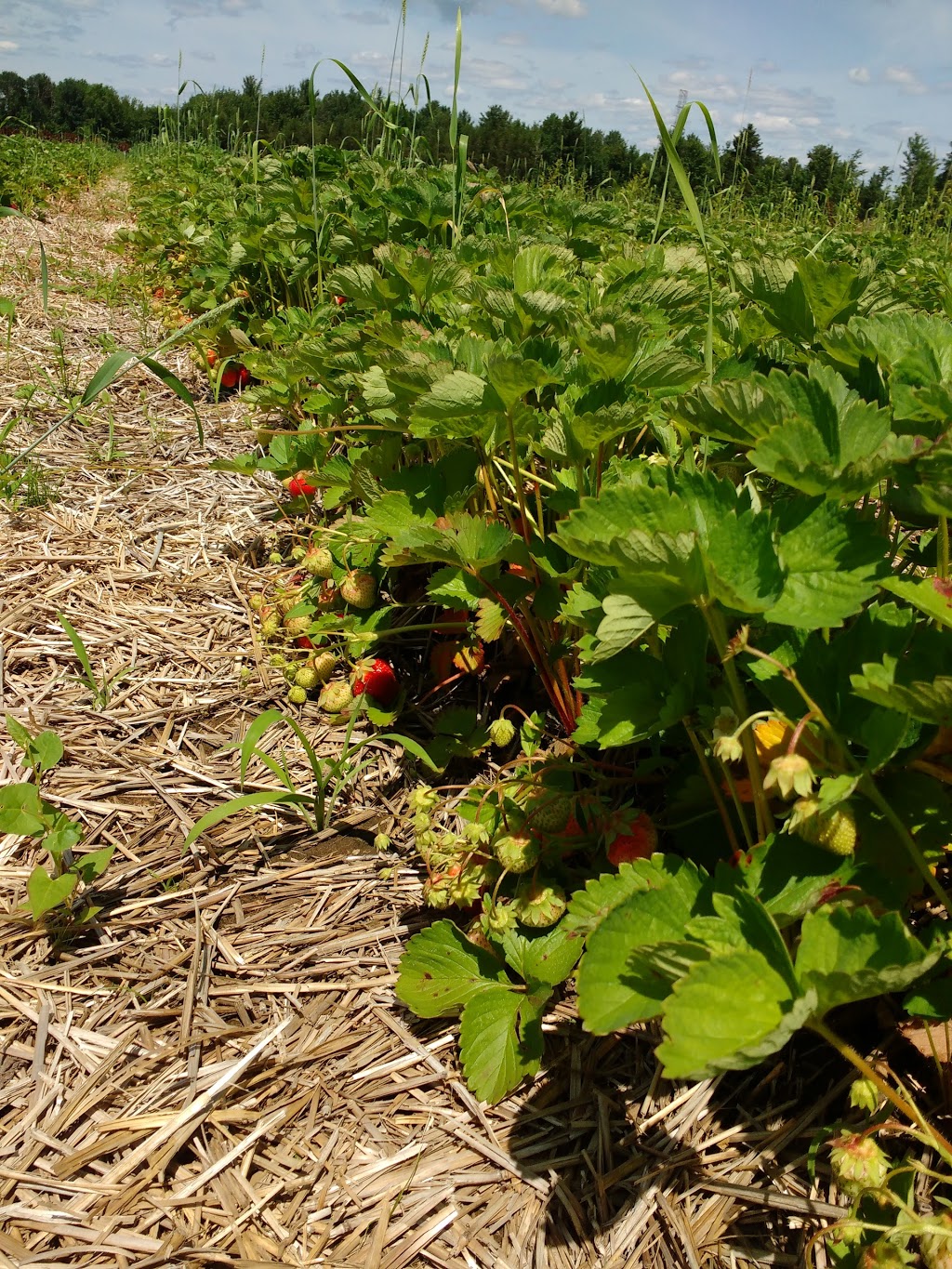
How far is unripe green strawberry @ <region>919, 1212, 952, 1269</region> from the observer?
86 centimetres

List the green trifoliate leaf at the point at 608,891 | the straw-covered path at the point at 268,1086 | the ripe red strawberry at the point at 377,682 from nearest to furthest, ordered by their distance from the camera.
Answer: the green trifoliate leaf at the point at 608,891 < the straw-covered path at the point at 268,1086 < the ripe red strawberry at the point at 377,682

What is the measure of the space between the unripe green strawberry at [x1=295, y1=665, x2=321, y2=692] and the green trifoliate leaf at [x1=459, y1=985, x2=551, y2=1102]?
932 mm

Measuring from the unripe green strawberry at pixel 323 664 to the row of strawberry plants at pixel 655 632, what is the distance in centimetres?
3

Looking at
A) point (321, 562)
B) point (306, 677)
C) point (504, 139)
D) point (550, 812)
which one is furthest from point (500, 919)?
point (504, 139)

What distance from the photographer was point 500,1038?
1.26 meters

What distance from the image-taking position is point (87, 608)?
2.41 m

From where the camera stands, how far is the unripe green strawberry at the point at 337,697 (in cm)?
198

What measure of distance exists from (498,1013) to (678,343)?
3.87 ft

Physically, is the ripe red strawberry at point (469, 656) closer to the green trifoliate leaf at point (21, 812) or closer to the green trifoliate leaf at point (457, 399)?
the green trifoliate leaf at point (457, 399)

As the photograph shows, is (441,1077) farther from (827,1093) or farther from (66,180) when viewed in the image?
(66,180)

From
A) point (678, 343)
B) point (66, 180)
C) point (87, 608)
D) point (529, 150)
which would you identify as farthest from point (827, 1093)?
point (529, 150)

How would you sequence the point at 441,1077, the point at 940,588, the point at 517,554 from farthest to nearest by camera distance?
the point at 517,554, the point at 441,1077, the point at 940,588

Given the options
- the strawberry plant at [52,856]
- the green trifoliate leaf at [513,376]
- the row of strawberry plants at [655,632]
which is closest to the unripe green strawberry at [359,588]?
the row of strawberry plants at [655,632]

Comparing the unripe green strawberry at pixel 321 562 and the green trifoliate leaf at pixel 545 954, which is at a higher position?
the unripe green strawberry at pixel 321 562
